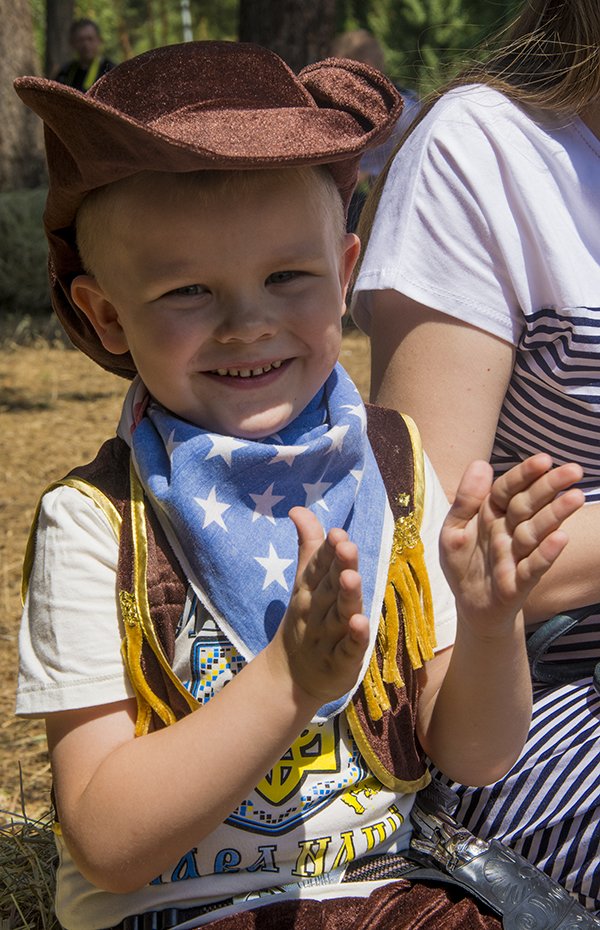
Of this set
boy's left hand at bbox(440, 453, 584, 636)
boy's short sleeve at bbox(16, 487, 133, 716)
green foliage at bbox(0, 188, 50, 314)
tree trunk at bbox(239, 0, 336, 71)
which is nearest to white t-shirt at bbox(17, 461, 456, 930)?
boy's short sleeve at bbox(16, 487, 133, 716)

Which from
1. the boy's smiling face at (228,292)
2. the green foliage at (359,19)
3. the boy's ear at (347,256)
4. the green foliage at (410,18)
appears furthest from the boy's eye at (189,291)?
the green foliage at (410,18)

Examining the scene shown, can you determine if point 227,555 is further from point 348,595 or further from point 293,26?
point 293,26

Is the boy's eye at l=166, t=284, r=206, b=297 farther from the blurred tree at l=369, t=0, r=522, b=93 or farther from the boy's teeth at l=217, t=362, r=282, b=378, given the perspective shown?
the blurred tree at l=369, t=0, r=522, b=93

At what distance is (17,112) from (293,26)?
2951 mm

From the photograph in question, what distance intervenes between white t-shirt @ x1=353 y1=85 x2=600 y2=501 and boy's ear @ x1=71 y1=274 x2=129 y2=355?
524 mm

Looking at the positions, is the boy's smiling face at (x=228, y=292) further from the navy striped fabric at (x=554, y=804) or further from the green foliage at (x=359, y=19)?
the green foliage at (x=359, y=19)

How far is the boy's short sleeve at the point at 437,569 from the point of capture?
1.88m

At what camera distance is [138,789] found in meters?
1.55

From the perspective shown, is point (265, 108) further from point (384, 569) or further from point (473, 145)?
point (384, 569)

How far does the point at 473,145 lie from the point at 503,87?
172 mm

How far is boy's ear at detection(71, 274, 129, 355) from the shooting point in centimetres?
181

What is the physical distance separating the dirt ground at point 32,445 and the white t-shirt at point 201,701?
1.02 metres

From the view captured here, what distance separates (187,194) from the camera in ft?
5.43

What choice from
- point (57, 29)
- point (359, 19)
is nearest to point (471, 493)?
point (57, 29)
